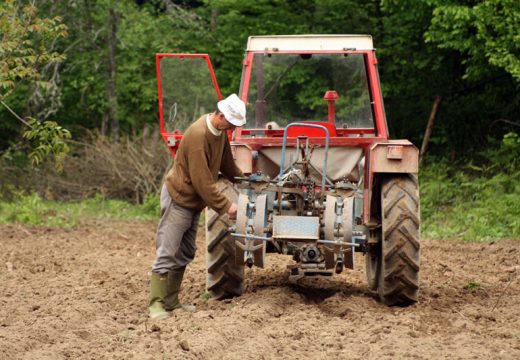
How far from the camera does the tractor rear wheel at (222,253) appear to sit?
26.9 ft

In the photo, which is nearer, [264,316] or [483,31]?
[264,316]

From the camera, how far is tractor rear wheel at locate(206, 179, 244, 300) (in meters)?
8.20

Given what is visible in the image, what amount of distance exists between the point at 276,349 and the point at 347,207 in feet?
4.72

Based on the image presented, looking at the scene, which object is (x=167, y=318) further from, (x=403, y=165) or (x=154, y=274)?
(x=403, y=165)

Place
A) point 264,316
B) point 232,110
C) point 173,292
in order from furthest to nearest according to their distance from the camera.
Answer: point 173,292, point 232,110, point 264,316

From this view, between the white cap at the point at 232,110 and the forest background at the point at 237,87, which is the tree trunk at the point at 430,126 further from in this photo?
the white cap at the point at 232,110

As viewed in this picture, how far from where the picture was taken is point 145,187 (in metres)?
19.7

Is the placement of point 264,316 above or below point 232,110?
below

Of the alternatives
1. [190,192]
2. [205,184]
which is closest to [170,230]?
[190,192]

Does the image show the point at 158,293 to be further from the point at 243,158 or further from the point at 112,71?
the point at 112,71

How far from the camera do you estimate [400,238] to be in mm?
8055

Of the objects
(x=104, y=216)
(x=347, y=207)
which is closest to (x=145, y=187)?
(x=104, y=216)

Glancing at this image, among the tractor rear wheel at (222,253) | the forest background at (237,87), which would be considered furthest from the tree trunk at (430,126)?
the tractor rear wheel at (222,253)

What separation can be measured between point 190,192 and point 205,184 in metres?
0.32
